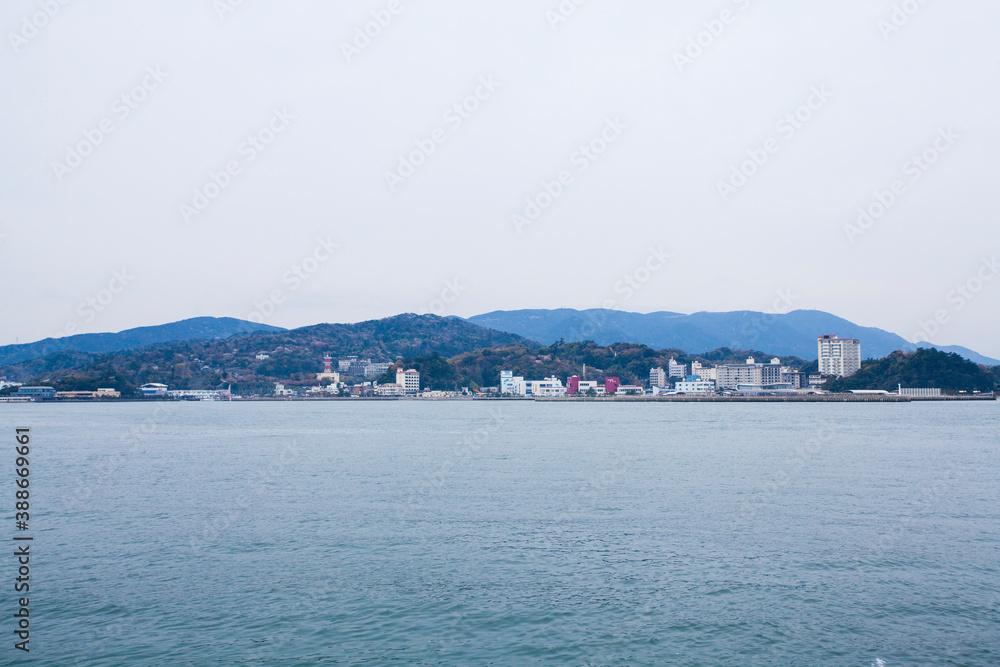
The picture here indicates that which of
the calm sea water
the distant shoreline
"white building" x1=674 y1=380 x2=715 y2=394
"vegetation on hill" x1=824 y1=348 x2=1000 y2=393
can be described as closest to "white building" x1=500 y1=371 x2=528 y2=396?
the distant shoreline

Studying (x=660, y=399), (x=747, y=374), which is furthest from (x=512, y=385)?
(x=747, y=374)

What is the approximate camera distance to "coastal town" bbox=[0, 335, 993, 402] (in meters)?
106

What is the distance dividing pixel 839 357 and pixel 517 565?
403 feet

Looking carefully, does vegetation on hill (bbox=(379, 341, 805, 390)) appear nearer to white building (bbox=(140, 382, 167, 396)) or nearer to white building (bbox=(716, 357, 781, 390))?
white building (bbox=(716, 357, 781, 390))

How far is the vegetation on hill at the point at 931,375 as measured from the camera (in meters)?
87.7

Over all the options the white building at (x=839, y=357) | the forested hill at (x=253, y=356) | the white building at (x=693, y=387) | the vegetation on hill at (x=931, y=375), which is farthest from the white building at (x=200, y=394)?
the white building at (x=839, y=357)

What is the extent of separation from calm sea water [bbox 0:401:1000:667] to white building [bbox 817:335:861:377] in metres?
105

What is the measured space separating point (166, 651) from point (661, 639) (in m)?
5.48

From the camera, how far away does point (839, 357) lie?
119750mm

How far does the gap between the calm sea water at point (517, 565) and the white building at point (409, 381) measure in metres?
98.1

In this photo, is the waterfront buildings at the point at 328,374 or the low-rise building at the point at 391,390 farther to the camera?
the waterfront buildings at the point at 328,374

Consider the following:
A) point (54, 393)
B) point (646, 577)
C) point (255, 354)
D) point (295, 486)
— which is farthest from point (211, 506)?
point (255, 354)

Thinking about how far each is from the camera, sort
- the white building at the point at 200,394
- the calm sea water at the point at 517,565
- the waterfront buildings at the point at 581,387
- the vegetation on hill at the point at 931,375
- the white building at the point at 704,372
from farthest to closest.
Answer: the white building at the point at 704,372
the white building at the point at 200,394
the waterfront buildings at the point at 581,387
the vegetation on hill at the point at 931,375
the calm sea water at the point at 517,565

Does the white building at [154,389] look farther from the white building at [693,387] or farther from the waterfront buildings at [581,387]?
the white building at [693,387]
